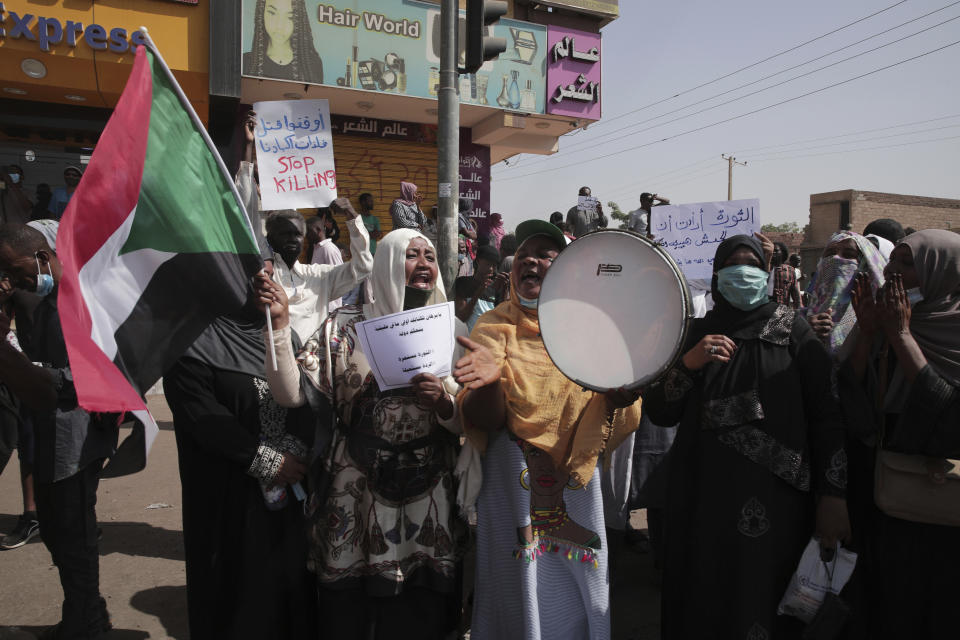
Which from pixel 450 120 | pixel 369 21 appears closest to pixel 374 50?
pixel 369 21

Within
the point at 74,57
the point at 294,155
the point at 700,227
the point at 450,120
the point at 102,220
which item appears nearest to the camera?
the point at 102,220

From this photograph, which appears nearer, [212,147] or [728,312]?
[212,147]

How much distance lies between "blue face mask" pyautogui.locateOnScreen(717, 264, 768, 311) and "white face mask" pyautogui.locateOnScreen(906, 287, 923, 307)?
0.55 metres

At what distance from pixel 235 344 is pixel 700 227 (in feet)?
12.5

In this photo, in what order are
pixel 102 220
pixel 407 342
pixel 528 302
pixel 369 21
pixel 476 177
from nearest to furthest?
pixel 102 220 → pixel 407 342 → pixel 528 302 → pixel 369 21 → pixel 476 177

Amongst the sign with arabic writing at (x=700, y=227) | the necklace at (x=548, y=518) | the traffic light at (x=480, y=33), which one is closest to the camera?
the necklace at (x=548, y=518)

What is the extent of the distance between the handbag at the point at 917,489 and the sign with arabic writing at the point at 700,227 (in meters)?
2.78

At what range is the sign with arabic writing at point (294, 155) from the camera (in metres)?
4.57

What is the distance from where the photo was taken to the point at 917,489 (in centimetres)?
236

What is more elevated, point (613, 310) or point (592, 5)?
point (592, 5)

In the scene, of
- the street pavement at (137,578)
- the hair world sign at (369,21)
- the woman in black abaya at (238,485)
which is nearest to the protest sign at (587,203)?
the street pavement at (137,578)

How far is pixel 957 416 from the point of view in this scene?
229 centimetres

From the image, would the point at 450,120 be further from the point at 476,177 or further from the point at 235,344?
the point at 476,177

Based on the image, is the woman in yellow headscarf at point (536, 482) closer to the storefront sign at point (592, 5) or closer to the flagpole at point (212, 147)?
the flagpole at point (212, 147)
